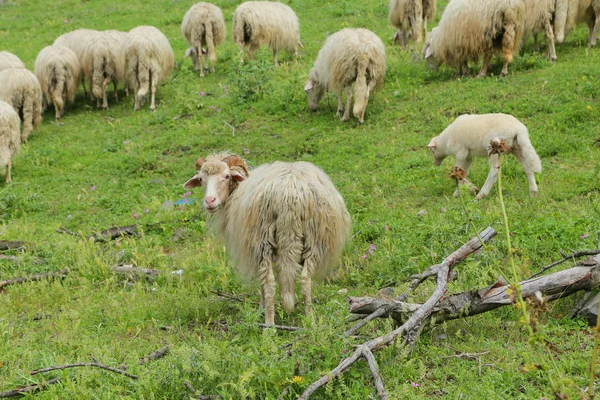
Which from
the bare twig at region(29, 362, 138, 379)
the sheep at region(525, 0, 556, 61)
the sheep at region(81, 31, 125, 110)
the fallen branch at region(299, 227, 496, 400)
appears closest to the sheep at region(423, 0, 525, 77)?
the sheep at region(525, 0, 556, 61)

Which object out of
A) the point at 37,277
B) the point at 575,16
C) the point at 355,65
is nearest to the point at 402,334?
the point at 37,277

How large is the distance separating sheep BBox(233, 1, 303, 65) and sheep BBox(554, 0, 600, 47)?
19.8 ft

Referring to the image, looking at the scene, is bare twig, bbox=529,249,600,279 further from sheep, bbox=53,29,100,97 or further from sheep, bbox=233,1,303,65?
sheep, bbox=53,29,100,97

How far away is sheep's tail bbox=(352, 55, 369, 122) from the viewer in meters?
10.6

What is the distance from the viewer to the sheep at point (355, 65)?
420 inches

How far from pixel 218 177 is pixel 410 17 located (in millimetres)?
10040

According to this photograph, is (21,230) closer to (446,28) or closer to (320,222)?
(320,222)

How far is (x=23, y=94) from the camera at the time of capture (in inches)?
506

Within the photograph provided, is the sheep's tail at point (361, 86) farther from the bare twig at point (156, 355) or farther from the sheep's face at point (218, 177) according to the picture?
the bare twig at point (156, 355)

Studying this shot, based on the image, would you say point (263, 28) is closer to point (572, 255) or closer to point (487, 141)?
point (487, 141)

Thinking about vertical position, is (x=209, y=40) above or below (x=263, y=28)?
below

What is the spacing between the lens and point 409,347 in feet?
13.7

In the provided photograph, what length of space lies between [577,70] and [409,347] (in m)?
8.04

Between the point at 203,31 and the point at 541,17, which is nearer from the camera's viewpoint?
the point at 541,17
